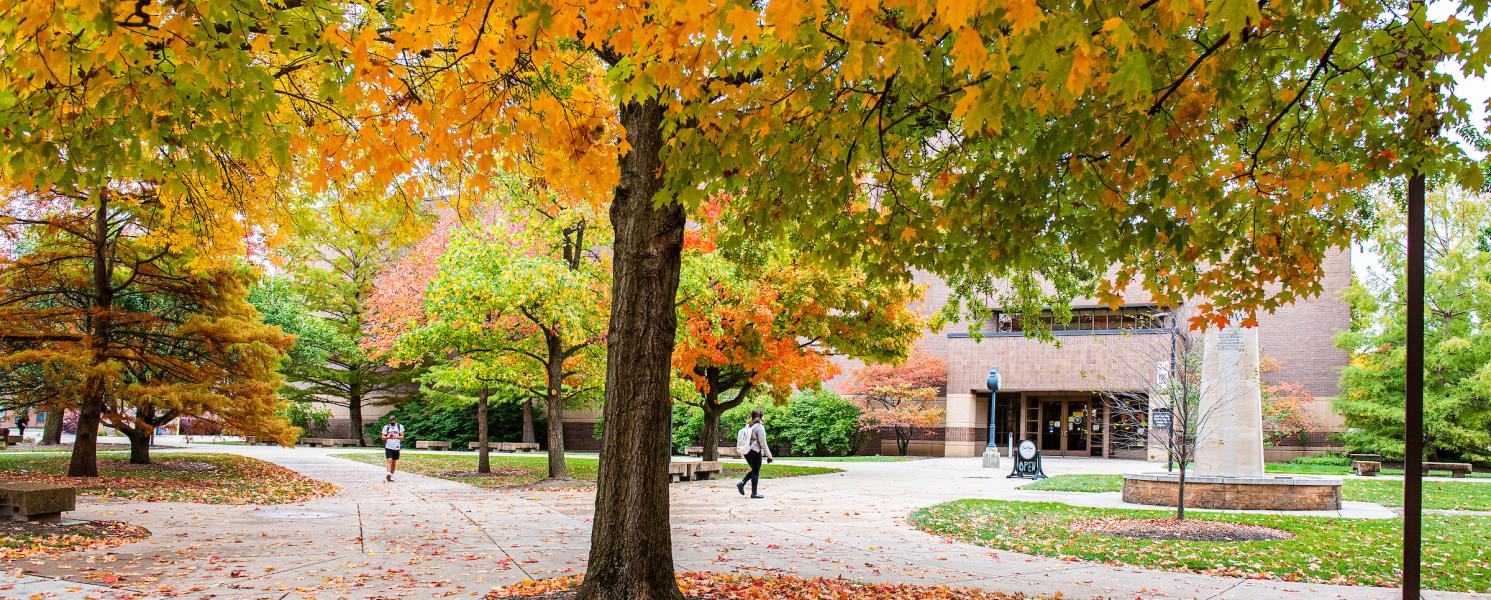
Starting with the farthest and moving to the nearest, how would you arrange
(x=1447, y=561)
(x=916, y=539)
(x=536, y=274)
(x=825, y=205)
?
1. (x=536, y=274)
2. (x=916, y=539)
3. (x=1447, y=561)
4. (x=825, y=205)

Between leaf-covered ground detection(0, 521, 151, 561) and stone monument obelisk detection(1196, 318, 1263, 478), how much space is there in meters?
14.7

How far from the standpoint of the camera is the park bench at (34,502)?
9.73 meters

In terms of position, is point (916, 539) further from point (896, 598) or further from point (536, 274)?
point (536, 274)

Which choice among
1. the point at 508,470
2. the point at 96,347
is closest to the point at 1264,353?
the point at 508,470

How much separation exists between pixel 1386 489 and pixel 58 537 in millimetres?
22511

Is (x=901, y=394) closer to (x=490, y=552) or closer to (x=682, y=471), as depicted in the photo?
(x=682, y=471)

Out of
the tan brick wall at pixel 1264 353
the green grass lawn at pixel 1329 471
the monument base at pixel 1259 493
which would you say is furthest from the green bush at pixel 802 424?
the monument base at pixel 1259 493

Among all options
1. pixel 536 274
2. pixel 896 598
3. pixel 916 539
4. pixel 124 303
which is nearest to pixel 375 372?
pixel 124 303

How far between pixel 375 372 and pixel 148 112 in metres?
37.3

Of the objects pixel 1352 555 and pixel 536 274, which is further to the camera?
pixel 536 274

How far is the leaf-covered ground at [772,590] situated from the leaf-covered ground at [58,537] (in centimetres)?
454

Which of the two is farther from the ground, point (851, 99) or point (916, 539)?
point (851, 99)

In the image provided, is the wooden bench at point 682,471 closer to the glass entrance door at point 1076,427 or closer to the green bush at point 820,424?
the green bush at point 820,424

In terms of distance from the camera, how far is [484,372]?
20.1 meters
